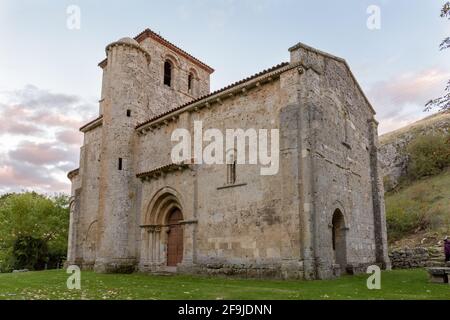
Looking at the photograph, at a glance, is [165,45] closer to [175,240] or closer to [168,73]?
[168,73]

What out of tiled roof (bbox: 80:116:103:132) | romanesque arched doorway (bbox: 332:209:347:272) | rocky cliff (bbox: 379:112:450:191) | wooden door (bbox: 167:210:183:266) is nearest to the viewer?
romanesque arched doorway (bbox: 332:209:347:272)

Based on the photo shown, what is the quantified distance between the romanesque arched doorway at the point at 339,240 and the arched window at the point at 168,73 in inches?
572

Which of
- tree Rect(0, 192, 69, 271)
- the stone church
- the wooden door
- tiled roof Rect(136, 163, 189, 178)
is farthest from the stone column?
tree Rect(0, 192, 69, 271)

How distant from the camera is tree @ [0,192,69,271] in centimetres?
3100

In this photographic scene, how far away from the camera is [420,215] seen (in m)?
30.5

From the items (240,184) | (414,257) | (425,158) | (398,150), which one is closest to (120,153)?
(240,184)

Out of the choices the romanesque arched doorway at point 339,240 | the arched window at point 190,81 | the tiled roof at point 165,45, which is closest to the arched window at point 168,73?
the tiled roof at point 165,45

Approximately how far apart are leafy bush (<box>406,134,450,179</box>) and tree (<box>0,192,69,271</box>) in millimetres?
37560

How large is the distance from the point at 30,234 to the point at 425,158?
134 ft

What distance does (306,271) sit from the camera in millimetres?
12312

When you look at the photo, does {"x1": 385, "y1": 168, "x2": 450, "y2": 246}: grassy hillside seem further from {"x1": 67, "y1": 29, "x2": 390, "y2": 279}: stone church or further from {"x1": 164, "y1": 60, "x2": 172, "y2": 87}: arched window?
{"x1": 164, "y1": 60, "x2": 172, "y2": 87}: arched window

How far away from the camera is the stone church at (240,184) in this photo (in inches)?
530

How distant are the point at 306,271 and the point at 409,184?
34980mm

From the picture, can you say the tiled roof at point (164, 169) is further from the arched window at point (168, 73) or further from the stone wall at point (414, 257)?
the stone wall at point (414, 257)
